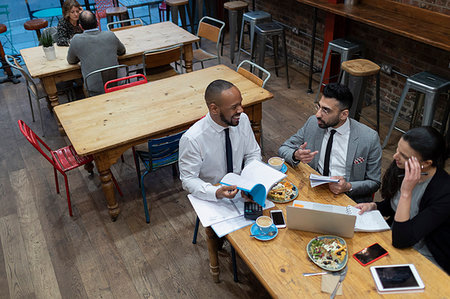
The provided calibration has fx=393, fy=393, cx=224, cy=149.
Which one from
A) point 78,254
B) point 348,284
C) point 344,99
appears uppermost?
point 344,99

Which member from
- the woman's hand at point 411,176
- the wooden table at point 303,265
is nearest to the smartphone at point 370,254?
the wooden table at point 303,265

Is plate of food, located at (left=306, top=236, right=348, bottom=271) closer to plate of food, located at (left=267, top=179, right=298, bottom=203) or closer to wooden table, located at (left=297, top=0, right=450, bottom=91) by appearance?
plate of food, located at (left=267, top=179, right=298, bottom=203)

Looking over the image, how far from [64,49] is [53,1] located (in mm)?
3450

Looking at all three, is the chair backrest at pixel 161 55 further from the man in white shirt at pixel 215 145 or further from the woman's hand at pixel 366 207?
the woman's hand at pixel 366 207

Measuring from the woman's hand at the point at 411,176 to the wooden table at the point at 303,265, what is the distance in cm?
23

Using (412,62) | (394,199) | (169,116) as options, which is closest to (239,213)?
(394,199)

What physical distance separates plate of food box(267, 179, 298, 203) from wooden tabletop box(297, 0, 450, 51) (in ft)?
6.35

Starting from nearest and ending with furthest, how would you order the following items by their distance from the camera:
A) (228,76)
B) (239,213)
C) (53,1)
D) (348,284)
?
(348,284), (239,213), (228,76), (53,1)

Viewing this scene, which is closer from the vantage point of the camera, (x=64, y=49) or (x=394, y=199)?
(x=394, y=199)

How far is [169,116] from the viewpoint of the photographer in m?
3.05

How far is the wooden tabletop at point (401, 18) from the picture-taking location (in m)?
3.33

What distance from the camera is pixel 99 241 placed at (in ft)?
9.84

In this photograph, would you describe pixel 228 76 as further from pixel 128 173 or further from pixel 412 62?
pixel 412 62

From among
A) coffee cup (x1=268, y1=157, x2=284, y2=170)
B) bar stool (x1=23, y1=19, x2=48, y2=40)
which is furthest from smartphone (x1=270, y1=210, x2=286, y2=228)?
bar stool (x1=23, y1=19, x2=48, y2=40)
